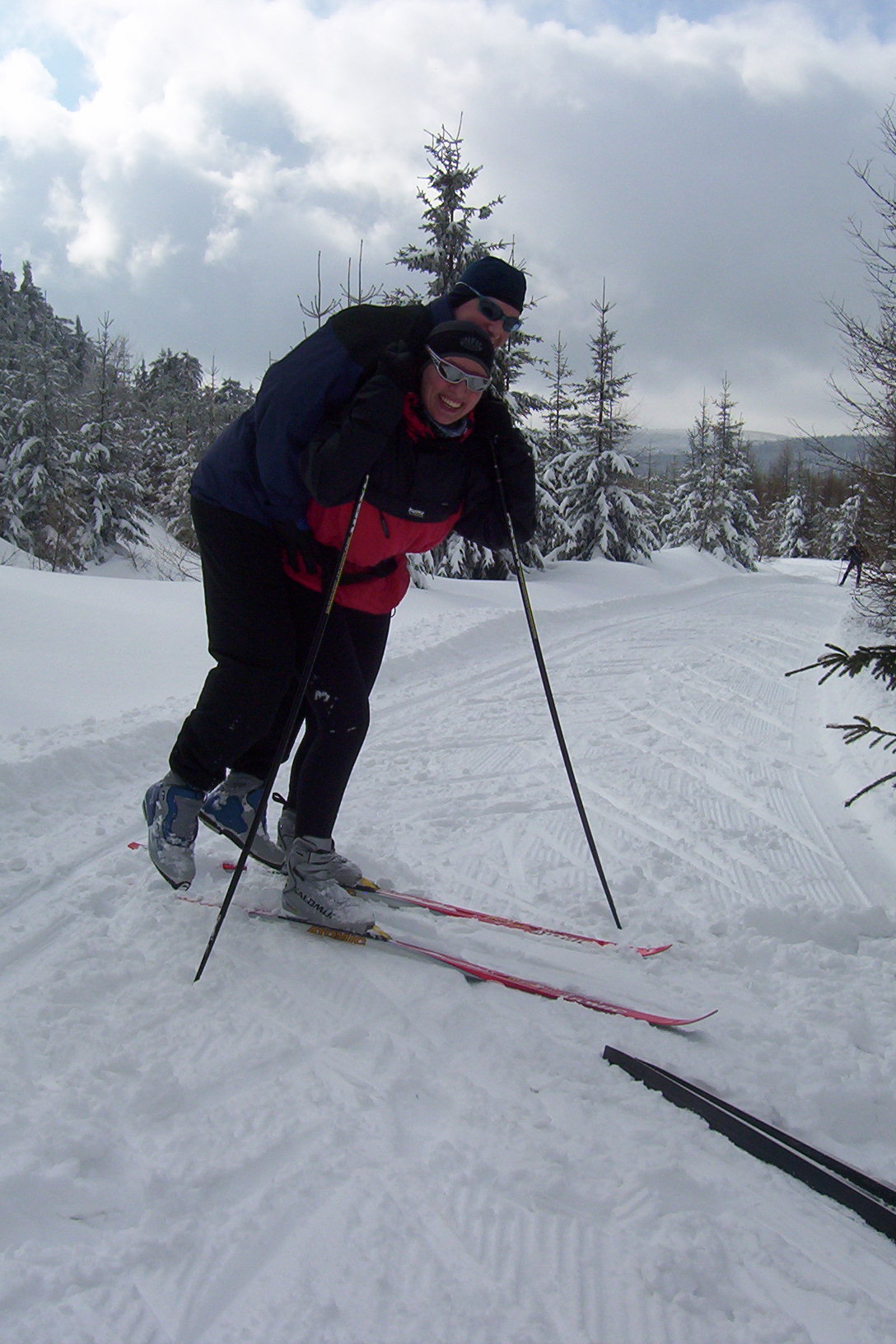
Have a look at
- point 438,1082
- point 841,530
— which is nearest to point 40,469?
point 438,1082

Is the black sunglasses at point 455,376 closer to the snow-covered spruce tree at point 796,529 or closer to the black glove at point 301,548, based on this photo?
the black glove at point 301,548

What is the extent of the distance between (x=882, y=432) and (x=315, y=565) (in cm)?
1234

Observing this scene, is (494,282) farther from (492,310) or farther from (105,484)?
(105,484)

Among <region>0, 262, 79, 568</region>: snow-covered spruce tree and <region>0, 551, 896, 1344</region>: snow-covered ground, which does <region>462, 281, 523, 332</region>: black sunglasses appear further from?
<region>0, 262, 79, 568</region>: snow-covered spruce tree

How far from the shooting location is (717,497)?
37062 millimetres

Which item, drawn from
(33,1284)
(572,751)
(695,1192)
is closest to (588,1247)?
(695,1192)

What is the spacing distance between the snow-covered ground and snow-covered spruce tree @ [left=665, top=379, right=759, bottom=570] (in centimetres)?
3505

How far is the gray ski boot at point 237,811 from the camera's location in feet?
9.95

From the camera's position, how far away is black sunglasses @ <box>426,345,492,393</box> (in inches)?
93.4

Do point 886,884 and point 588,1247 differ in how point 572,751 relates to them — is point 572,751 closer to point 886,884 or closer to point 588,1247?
point 886,884

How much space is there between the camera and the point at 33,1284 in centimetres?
132

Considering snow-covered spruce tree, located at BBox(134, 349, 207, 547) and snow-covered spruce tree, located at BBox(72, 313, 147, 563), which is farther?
snow-covered spruce tree, located at BBox(134, 349, 207, 547)

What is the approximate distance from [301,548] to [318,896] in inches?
48.0

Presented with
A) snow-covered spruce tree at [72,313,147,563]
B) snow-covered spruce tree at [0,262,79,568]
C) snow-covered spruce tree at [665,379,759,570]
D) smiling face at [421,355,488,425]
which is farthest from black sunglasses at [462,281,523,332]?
snow-covered spruce tree at [665,379,759,570]
